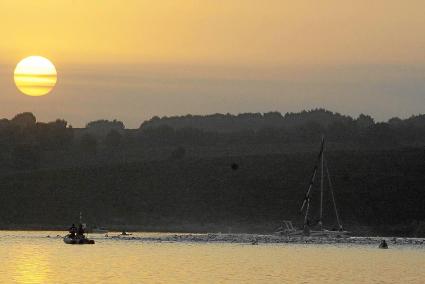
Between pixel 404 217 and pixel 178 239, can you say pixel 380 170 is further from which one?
pixel 178 239

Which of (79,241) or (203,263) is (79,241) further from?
(203,263)

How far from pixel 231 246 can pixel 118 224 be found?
218 ft

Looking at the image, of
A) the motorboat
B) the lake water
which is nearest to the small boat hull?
the motorboat

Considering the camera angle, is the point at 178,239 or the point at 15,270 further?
the point at 178,239

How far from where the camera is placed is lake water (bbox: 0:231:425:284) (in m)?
81.0

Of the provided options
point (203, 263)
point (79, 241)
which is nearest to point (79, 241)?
point (79, 241)

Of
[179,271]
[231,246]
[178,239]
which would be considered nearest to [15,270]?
[179,271]

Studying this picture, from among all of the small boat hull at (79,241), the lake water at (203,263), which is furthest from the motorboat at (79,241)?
the lake water at (203,263)

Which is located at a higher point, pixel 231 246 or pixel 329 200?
pixel 329 200

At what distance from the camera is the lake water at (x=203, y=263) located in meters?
81.0

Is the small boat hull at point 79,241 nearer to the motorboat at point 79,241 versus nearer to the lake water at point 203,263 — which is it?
the motorboat at point 79,241

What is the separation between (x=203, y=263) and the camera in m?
95.5

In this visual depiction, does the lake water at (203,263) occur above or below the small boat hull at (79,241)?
below

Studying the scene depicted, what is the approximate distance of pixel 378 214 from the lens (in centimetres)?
18775
